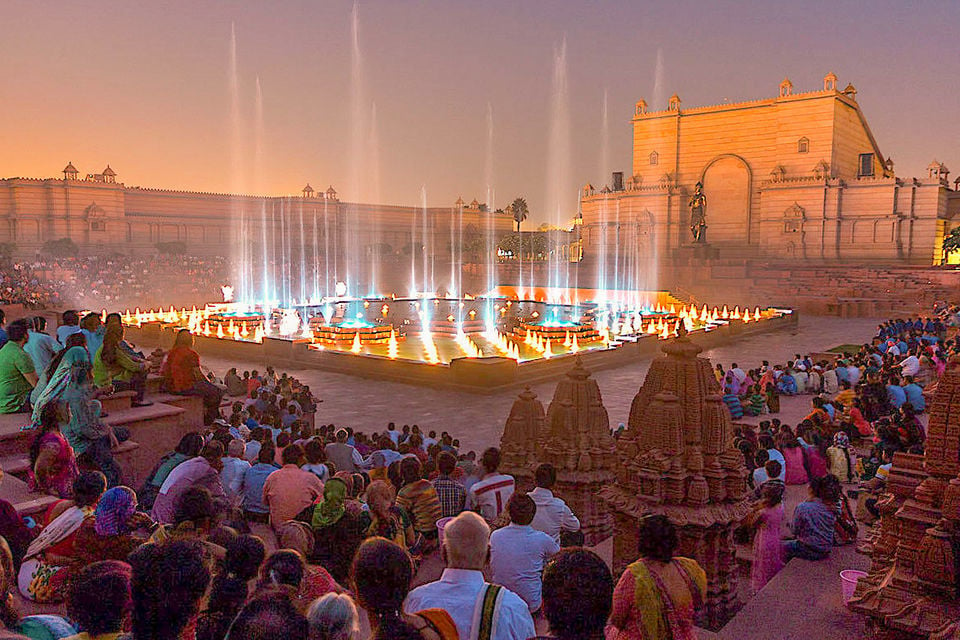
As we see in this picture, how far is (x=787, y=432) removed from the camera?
7906 millimetres

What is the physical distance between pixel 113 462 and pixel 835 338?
2507 centimetres

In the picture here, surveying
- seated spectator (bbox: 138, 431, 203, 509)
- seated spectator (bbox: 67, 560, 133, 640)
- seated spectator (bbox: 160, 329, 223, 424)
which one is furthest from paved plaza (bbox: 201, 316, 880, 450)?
seated spectator (bbox: 67, 560, 133, 640)

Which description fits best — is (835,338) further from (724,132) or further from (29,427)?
(724,132)

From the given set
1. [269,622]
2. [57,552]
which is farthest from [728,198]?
[269,622]

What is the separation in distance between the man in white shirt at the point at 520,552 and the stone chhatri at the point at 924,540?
1978 millimetres

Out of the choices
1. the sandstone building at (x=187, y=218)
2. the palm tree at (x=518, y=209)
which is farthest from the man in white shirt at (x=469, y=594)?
the palm tree at (x=518, y=209)

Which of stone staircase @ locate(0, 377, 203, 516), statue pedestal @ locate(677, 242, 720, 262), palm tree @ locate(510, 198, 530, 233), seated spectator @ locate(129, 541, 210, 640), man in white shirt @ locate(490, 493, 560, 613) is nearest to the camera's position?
seated spectator @ locate(129, 541, 210, 640)

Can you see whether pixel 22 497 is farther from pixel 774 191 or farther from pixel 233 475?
pixel 774 191

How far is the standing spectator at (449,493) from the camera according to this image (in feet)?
19.3

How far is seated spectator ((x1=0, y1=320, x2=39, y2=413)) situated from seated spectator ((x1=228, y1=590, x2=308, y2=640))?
246 inches

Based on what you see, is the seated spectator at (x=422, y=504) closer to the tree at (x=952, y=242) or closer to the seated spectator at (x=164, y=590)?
the seated spectator at (x=164, y=590)

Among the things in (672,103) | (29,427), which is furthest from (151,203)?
(29,427)

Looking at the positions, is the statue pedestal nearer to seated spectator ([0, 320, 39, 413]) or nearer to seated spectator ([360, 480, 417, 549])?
seated spectator ([0, 320, 39, 413])

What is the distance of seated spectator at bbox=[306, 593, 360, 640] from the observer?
237 cm
